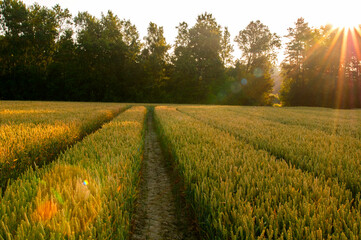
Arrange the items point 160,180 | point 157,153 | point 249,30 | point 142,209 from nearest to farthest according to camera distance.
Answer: point 142,209 < point 160,180 < point 157,153 < point 249,30

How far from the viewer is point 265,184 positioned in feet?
6.87

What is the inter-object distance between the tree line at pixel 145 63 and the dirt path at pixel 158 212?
40326mm

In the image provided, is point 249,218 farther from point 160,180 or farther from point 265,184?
point 160,180

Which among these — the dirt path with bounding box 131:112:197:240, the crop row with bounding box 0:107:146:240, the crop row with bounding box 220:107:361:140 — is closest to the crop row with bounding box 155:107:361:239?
the dirt path with bounding box 131:112:197:240

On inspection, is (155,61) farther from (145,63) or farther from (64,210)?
(64,210)

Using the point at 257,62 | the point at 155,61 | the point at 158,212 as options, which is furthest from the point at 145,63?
the point at 158,212

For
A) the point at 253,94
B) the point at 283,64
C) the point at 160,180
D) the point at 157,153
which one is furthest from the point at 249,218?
the point at 283,64

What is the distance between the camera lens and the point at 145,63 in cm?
4550

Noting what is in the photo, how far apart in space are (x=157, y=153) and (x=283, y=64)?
156ft

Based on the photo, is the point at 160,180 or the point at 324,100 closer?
the point at 160,180

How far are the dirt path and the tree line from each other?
40326 mm

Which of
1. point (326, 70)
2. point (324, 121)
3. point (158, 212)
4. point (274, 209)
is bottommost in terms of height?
point (158, 212)

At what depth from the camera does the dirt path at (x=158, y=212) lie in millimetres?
2199

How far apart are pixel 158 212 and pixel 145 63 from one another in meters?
45.7
